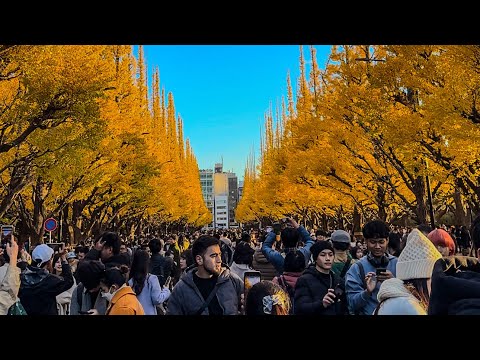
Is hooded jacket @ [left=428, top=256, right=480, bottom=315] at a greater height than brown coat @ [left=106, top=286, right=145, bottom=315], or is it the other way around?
hooded jacket @ [left=428, top=256, right=480, bottom=315]

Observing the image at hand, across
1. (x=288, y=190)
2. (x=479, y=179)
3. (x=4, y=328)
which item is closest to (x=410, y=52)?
(x=479, y=179)

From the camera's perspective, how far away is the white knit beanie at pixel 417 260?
8.54ft

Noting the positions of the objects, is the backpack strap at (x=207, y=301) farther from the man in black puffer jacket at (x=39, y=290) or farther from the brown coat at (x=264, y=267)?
the brown coat at (x=264, y=267)

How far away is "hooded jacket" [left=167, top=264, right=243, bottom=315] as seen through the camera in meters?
3.35

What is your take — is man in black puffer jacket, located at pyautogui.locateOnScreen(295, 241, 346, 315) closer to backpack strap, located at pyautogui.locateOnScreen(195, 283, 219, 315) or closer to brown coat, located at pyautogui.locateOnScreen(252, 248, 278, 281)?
backpack strap, located at pyautogui.locateOnScreen(195, 283, 219, 315)

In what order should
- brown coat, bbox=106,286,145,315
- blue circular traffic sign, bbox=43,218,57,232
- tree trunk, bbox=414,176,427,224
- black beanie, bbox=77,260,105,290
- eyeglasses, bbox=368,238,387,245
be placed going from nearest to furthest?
brown coat, bbox=106,286,145,315 < black beanie, bbox=77,260,105,290 < eyeglasses, bbox=368,238,387,245 < tree trunk, bbox=414,176,427,224 < blue circular traffic sign, bbox=43,218,57,232

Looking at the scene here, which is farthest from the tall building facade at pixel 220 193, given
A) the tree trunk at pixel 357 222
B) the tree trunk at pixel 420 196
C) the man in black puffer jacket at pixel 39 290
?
the man in black puffer jacket at pixel 39 290

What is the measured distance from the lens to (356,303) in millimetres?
3430

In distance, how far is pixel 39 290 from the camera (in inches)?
168

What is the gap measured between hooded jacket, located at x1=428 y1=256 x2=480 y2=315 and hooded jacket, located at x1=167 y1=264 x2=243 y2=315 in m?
1.44

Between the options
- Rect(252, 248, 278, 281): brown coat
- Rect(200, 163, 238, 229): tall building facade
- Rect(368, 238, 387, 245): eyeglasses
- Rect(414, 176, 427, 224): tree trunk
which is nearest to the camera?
Rect(368, 238, 387, 245): eyeglasses

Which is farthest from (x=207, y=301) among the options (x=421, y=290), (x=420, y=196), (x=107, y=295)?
(x=420, y=196)

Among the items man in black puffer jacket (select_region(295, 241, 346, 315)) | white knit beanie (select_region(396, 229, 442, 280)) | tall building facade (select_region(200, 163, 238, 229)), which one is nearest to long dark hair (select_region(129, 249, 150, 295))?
man in black puffer jacket (select_region(295, 241, 346, 315))
